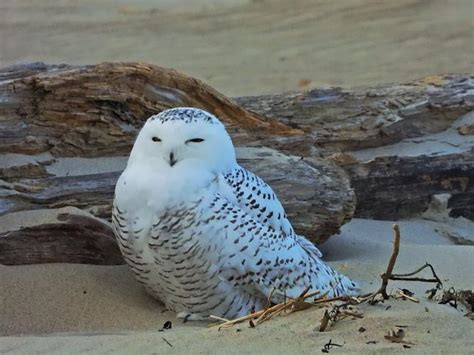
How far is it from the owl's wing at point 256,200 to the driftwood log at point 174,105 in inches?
27.3

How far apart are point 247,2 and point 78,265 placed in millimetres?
8783

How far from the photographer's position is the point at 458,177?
5387 millimetres

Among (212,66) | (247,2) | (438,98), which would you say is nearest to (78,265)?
(438,98)

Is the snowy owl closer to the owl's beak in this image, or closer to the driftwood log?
the owl's beak

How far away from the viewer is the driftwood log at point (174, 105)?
4.20m

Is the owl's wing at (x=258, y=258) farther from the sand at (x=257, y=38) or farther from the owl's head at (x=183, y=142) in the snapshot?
the sand at (x=257, y=38)

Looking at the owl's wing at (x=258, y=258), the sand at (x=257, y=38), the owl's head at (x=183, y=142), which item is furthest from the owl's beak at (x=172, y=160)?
the sand at (x=257, y=38)

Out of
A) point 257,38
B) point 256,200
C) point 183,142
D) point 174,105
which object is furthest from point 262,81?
point 183,142

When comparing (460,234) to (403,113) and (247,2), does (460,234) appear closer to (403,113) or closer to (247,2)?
(403,113)

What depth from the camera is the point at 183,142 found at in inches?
142

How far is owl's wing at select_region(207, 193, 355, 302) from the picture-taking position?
11.7ft

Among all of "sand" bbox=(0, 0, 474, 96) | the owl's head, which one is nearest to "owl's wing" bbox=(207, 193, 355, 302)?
the owl's head

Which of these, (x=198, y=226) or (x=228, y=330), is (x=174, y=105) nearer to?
(x=198, y=226)

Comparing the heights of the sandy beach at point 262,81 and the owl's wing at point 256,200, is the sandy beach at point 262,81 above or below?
below
